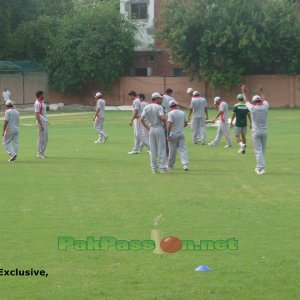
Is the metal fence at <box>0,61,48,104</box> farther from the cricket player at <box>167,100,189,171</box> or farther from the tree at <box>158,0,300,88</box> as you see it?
the cricket player at <box>167,100,189,171</box>

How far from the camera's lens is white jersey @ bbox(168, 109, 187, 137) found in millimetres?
22078

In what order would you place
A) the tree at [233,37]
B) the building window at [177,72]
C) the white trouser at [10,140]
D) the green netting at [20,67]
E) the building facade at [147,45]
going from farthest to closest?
the building window at [177,72] → the building facade at [147,45] → the green netting at [20,67] → the tree at [233,37] → the white trouser at [10,140]

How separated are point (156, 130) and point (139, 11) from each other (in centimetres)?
5093

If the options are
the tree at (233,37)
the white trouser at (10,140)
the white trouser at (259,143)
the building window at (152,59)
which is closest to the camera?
the white trouser at (259,143)

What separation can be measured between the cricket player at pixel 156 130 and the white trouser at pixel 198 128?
9.56m

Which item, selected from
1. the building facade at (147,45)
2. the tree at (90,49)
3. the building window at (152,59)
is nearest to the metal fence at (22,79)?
the tree at (90,49)

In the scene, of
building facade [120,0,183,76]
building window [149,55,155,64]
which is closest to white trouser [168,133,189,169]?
building facade [120,0,183,76]

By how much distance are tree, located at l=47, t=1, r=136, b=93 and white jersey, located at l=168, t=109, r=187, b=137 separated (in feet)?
148

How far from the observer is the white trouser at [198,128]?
31.8 meters

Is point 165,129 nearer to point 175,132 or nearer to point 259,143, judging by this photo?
point 175,132

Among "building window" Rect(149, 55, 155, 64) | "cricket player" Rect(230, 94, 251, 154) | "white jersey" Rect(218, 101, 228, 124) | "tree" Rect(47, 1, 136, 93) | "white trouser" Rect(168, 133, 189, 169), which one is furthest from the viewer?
"building window" Rect(149, 55, 155, 64)

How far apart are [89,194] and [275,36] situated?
4719cm

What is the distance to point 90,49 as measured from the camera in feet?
219

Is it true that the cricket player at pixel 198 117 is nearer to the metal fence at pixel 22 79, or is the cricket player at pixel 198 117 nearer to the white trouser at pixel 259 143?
the white trouser at pixel 259 143
